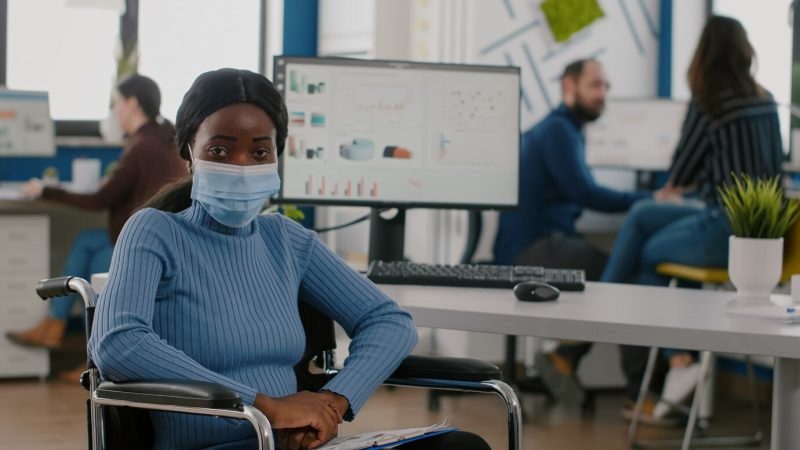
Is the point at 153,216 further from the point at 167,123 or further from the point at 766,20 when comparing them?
the point at 766,20

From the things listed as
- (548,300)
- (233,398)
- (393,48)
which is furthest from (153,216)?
(393,48)

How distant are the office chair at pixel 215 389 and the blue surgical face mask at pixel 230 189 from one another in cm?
24

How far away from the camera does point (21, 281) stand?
4.85m

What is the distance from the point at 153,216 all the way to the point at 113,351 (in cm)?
22

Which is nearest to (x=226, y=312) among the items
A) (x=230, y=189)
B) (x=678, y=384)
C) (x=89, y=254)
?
(x=230, y=189)

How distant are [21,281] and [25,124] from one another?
3.04ft

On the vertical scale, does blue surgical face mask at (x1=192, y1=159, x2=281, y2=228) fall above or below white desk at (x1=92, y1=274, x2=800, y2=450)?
above

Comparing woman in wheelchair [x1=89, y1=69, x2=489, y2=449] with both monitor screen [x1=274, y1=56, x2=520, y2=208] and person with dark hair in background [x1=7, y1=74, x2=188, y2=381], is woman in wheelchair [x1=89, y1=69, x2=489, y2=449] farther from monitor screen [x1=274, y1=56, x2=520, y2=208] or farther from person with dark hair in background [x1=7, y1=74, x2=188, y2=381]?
person with dark hair in background [x1=7, y1=74, x2=188, y2=381]

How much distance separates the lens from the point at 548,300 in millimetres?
2371

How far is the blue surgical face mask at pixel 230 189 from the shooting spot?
1806 millimetres

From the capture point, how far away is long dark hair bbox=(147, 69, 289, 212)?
1.80 meters

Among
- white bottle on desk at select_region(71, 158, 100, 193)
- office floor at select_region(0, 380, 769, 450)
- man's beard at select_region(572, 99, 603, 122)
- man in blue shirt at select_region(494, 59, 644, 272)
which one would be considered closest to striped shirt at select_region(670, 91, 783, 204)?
man in blue shirt at select_region(494, 59, 644, 272)

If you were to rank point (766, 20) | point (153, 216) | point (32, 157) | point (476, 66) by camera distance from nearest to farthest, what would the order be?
point (153, 216) < point (476, 66) < point (766, 20) < point (32, 157)

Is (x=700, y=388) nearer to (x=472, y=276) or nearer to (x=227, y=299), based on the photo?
(x=472, y=276)
